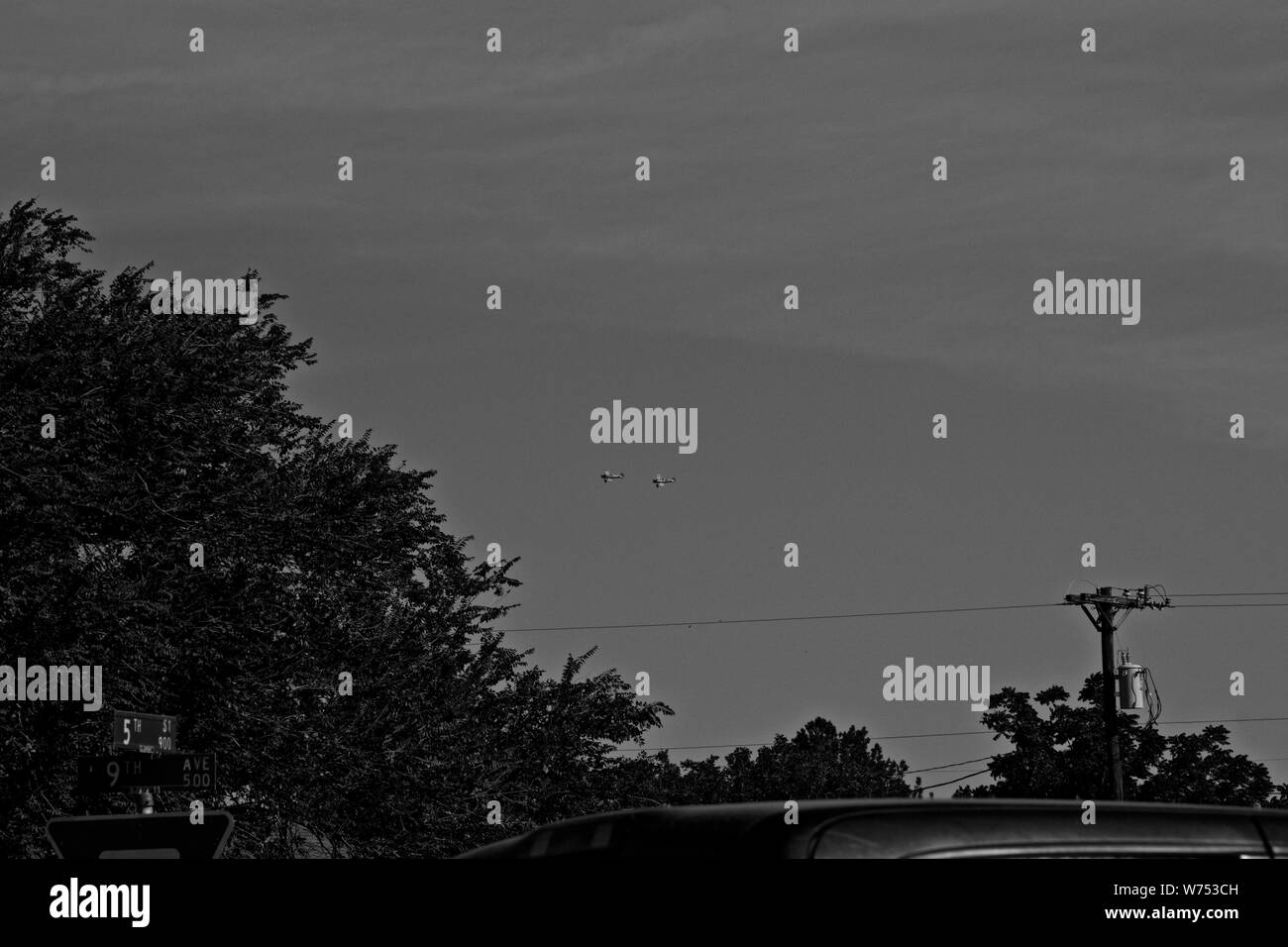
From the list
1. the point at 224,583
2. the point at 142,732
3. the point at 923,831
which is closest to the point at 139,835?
the point at 142,732

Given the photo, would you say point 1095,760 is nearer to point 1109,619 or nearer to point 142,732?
point 1109,619

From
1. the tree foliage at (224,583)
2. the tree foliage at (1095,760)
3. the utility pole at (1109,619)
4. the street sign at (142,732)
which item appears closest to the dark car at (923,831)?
the street sign at (142,732)

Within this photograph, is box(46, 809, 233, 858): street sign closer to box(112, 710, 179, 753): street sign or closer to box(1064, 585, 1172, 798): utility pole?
box(112, 710, 179, 753): street sign

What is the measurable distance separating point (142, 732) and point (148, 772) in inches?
23.8

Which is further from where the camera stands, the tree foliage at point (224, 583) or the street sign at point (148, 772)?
the tree foliage at point (224, 583)

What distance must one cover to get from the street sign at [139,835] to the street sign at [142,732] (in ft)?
12.5

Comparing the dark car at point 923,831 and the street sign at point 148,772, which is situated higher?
the dark car at point 923,831

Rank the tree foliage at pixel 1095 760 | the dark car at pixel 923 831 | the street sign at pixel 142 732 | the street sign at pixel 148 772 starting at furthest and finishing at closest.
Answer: the tree foliage at pixel 1095 760
the street sign at pixel 142 732
the street sign at pixel 148 772
the dark car at pixel 923 831

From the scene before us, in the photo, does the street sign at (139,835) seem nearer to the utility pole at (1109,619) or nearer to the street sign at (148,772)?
the street sign at (148,772)

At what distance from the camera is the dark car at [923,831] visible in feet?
12.5

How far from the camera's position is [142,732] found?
14414mm
